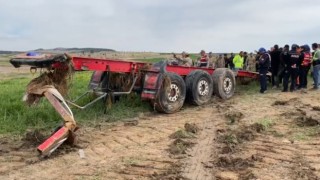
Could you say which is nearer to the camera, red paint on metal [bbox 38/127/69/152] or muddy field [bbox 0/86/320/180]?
muddy field [bbox 0/86/320/180]

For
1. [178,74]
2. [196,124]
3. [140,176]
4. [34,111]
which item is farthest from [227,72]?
[140,176]

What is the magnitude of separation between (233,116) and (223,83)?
2.93m

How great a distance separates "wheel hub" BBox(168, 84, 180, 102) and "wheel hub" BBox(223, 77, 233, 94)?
2320 millimetres

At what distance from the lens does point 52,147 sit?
22.2ft

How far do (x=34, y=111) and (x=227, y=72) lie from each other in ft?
18.9

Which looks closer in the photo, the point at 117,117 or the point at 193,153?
the point at 193,153

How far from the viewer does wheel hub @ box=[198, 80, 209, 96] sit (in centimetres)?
1155

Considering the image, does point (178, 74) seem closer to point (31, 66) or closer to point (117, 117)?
point (117, 117)

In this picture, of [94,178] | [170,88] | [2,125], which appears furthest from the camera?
[170,88]

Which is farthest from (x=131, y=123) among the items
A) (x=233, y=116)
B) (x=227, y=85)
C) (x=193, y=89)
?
(x=227, y=85)

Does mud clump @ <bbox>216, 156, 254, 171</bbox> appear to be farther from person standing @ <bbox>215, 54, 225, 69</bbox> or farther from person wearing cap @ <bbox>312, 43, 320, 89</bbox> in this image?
person standing @ <bbox>215, 54, 225, 69</bbox>

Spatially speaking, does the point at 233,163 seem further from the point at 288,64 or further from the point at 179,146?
the point at 288,64

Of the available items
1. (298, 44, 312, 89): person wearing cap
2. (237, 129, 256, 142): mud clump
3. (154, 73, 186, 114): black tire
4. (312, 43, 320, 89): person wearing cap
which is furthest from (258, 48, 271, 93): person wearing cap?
(237, 129, 256, 142): mud clump

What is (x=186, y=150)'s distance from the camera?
7.03 metres
